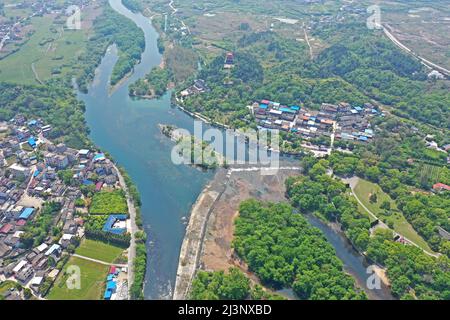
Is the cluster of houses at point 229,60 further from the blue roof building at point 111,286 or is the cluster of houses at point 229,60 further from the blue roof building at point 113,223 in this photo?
the blue roof building at point 111,286

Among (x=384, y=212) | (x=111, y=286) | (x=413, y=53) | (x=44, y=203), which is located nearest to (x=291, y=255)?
(x=384, y=212)

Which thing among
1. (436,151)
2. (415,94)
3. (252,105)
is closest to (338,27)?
(415,94)

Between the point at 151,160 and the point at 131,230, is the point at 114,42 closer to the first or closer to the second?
the point at 151,160

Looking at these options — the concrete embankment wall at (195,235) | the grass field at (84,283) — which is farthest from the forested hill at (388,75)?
the grass field at (84,283)

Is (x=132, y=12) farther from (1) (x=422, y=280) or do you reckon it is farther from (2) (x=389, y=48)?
(1) (x=422, y=280)

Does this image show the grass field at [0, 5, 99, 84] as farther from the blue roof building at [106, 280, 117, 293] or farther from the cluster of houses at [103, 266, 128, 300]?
the blue roof building at [106, 280, 117, 293]
